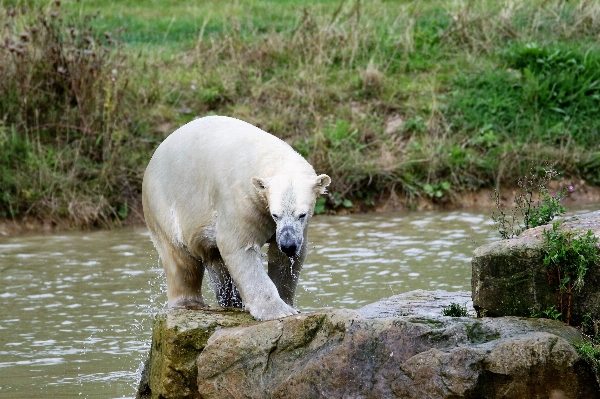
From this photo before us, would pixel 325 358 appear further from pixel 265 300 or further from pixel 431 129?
pixel 431 129

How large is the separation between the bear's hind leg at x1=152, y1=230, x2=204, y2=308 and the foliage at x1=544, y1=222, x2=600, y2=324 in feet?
7.66

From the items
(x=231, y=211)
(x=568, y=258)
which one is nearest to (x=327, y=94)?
(x=231, y=211)

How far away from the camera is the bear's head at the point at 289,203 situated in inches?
221

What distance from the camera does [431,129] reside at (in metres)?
14.9

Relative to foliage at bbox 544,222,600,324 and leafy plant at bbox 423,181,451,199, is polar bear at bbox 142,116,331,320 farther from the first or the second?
leafy plant at bbox 423,181,451,199

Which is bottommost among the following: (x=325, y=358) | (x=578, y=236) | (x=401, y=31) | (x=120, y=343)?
(x=120, y=343)

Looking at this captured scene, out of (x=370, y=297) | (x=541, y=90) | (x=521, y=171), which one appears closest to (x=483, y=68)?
(x=541, y=90)

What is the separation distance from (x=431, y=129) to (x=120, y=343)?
7.54m

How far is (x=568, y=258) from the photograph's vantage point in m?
5.68

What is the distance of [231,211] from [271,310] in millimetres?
605

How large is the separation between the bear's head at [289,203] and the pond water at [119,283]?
2.05 meters

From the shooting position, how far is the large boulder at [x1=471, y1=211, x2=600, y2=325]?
18.9ft

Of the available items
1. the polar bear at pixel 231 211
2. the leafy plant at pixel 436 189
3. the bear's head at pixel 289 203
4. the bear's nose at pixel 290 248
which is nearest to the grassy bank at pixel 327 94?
the leafy plant at pixel 436 189

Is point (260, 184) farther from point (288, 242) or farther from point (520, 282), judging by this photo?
point (520, 282)
